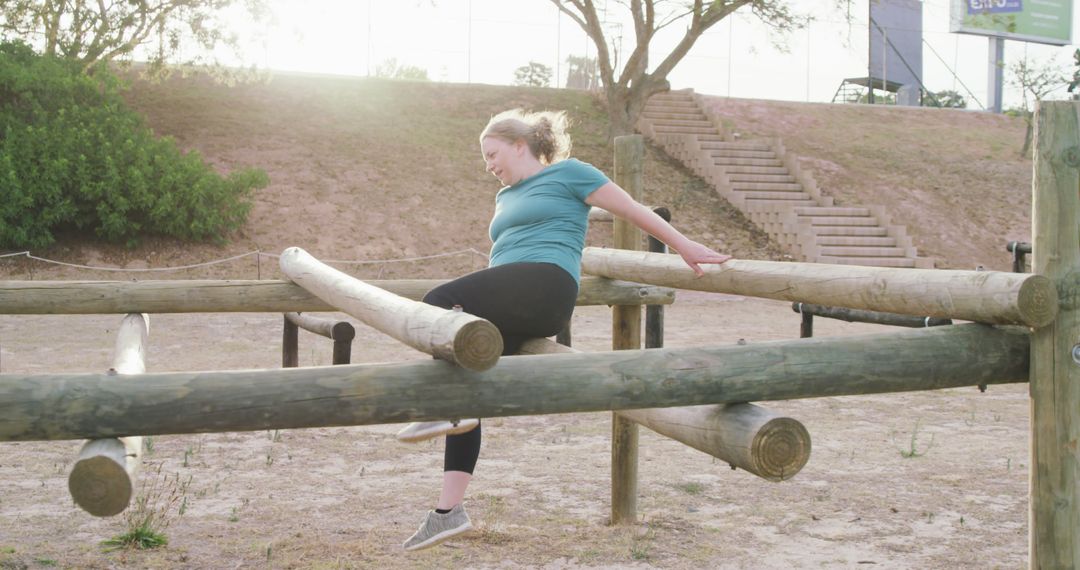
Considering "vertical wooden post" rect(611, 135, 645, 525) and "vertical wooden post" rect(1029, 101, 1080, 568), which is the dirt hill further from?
"vertical wooden post" rect(1029, 101, 1080, 568)

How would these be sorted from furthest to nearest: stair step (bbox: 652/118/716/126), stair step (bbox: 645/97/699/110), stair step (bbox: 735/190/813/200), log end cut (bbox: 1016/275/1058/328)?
stair step (bbox: 645/97/699/110) → stair step (bbox: 652/118/716/126) → stair step (bbox: 735/190/813/200) → log end cut (bbox: 1016/275/1058/328)

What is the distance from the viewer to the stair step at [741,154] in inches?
914

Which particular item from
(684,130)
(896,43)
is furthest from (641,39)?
(896,43)

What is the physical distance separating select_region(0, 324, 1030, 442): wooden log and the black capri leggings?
70 centimetres

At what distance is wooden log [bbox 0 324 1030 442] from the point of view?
2.68m

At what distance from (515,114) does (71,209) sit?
48.2 feet

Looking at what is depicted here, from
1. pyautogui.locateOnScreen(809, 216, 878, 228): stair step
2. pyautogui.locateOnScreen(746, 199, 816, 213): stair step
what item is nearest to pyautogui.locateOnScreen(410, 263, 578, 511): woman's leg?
pyautogui.locateOnScreen(809, 216, 878, 228): stair step

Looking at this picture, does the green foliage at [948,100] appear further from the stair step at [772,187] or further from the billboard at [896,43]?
the stair step at [772,187]

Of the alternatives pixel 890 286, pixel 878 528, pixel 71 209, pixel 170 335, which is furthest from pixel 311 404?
pixel 71 209

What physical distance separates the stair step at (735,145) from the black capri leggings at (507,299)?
796 inches

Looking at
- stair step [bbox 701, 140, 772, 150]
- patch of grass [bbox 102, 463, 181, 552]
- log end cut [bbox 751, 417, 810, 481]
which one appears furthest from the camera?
stair step [bbox 701, 140, 772, 150]

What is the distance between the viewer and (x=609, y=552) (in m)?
4.50

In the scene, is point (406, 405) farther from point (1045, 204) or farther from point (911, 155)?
point (911, 155)

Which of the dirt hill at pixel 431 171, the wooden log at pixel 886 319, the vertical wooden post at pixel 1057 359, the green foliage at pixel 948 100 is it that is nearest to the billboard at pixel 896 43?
the green foliage at pixel 948 100
